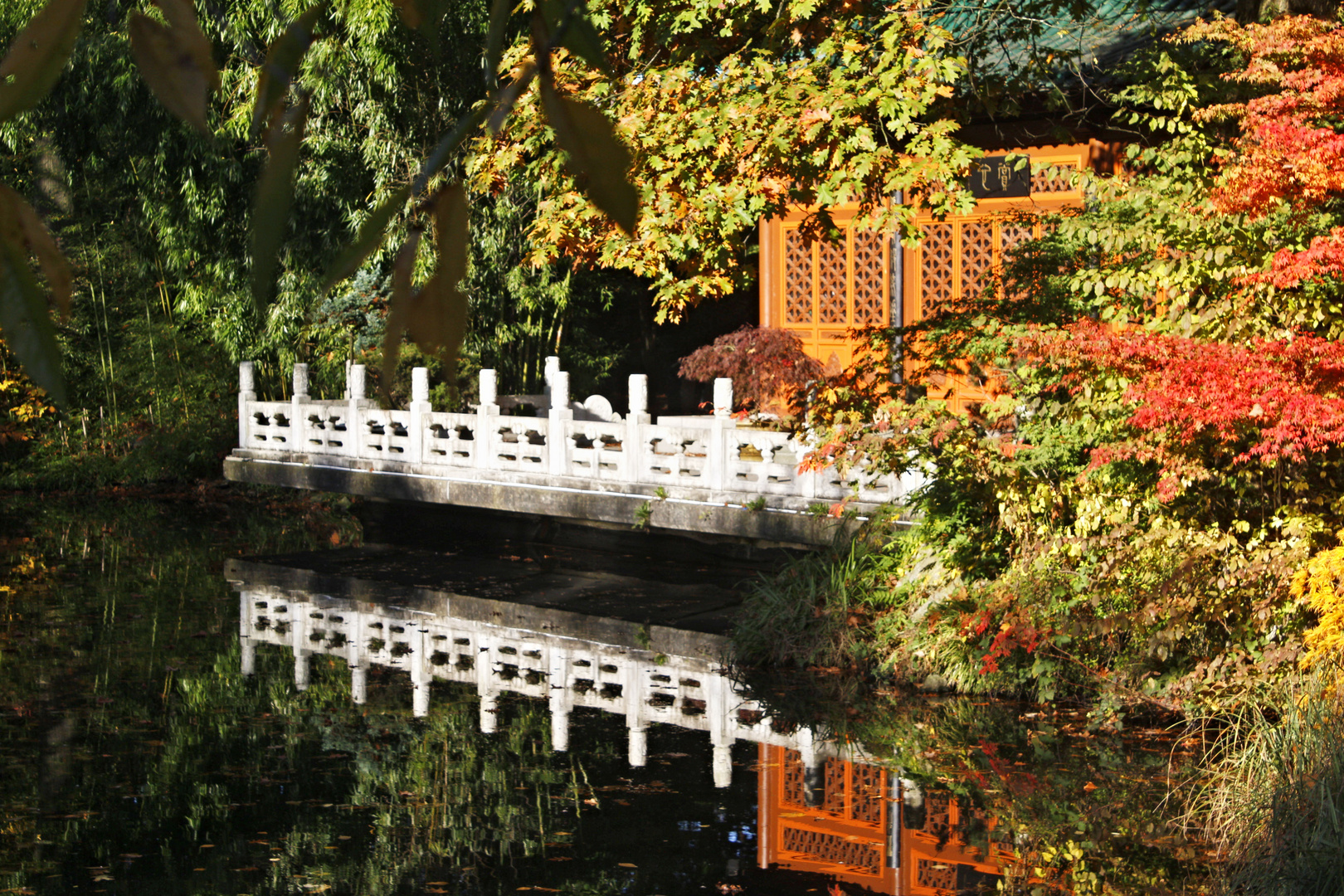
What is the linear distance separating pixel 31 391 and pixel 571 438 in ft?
32.3

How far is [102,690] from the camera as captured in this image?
8711 mm

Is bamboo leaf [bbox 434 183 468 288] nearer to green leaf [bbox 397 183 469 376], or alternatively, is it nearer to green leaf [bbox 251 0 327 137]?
green leaf [bbox 397 183 469 376]

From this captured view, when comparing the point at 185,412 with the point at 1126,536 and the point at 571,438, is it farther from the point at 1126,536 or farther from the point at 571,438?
the point at 1126,536

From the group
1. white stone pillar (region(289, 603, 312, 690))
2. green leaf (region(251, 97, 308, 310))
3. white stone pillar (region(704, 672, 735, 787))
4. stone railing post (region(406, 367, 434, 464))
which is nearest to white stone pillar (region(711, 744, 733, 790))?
white stone pillar (region(704, 672, 735, 787))

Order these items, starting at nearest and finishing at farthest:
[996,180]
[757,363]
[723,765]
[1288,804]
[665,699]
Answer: [1288,804] → [723,765] → [665,699] → [996,180] → [757,363]

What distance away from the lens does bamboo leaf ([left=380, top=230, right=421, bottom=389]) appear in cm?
106

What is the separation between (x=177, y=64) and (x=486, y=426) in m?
12.5

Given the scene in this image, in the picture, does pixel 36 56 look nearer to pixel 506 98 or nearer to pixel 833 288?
pixel 506 98

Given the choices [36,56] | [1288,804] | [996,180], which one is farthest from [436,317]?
[996,180]

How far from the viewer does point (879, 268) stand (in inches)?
577

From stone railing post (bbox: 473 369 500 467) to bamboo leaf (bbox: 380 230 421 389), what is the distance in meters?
12.5

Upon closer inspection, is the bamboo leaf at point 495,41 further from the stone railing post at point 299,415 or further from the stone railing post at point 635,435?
the stone railing post at point 299,415

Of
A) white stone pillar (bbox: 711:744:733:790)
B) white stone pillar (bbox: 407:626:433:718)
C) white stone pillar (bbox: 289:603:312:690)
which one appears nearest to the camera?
white stone pillar (bbox: 711:744:733:790)

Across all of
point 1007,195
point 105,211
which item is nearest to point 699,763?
point 1007,195
